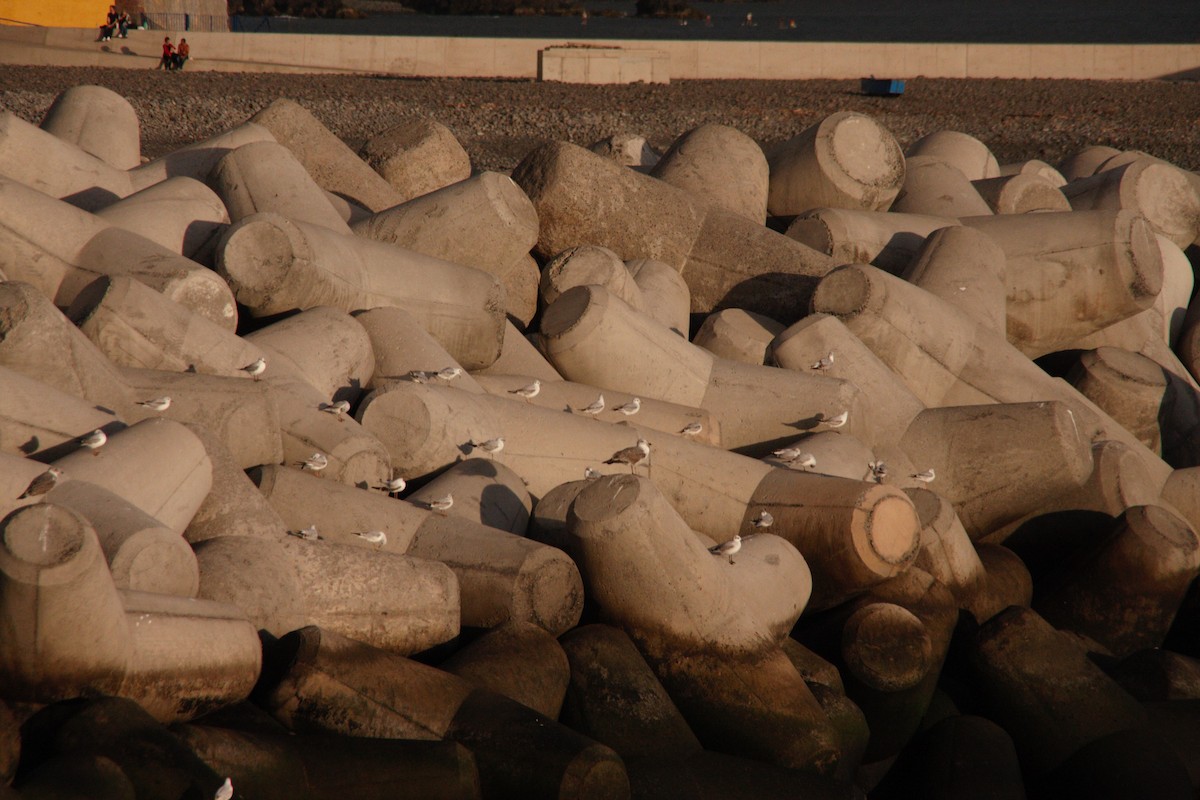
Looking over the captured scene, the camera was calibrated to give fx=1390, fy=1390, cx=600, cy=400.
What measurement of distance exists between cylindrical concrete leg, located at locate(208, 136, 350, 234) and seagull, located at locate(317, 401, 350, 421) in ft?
5.79

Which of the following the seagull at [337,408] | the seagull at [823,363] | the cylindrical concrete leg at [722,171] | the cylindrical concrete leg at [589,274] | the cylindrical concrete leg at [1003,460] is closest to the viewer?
the seagull at [337,408]

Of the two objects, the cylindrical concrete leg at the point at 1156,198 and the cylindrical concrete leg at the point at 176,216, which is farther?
the cylindrical concrete leg at the point at 1156,198

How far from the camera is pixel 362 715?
462 centimetres

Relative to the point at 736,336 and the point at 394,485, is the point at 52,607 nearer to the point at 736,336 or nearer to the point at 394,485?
the point at 394,485

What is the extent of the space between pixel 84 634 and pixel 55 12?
1011 inches

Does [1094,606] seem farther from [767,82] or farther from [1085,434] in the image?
[767,82]

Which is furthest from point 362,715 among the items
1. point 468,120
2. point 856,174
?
point 468,120

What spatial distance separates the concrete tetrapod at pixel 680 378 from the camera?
750cm

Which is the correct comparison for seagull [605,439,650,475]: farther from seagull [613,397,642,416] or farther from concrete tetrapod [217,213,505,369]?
concrete tetrapod [217,213,505,369]

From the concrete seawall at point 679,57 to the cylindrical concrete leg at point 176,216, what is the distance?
16.3 metres

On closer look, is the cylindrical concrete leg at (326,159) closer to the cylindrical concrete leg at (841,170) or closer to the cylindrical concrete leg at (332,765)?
the cylindrical concrete leg at (841,170)

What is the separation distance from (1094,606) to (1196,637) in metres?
0.63

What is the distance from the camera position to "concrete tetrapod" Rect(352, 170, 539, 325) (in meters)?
8.27

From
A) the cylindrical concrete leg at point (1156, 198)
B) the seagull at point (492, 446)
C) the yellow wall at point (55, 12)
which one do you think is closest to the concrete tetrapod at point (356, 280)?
the seagull at point (492, 446)
